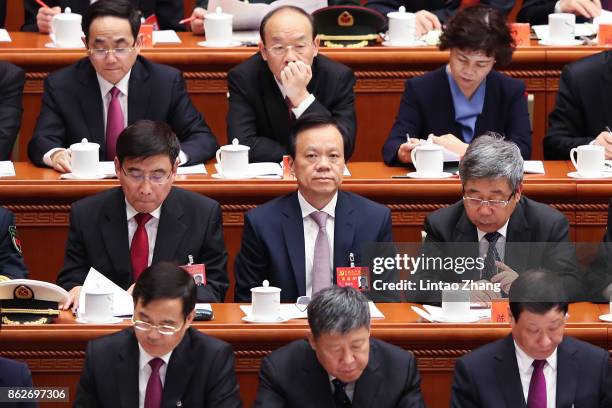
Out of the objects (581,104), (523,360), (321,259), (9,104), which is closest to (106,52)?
(9,104)

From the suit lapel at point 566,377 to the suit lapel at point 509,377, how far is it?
0.09m

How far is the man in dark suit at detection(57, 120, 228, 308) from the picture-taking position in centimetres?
383

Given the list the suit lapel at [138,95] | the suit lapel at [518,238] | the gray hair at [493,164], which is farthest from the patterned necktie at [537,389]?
the suit lapel at [138,95]

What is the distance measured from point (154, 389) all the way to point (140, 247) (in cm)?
61

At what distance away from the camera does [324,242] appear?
12.7 feet

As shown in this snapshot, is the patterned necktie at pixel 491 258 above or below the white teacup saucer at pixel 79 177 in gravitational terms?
below

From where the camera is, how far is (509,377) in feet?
11.0

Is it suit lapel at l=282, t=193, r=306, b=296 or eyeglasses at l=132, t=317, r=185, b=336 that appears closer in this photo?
eyeglasses at l=132, t=317, r=185, b=336

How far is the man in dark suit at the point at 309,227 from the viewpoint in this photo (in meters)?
3.85

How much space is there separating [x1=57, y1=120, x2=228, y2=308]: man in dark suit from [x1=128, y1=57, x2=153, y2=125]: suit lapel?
577 mm

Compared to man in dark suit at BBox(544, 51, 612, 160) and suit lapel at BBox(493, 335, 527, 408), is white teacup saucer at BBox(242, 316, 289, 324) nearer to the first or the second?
suit lapel at BBox(493, 335, 527, 408)

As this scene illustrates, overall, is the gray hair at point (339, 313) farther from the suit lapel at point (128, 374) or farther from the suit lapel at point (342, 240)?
the suit lapel at point (342, 240)

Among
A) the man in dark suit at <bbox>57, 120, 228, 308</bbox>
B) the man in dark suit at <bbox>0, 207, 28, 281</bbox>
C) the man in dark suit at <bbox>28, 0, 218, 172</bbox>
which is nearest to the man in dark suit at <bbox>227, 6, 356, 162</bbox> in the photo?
the man in dark suit at <bbox>28, 0, 218, 172</bbox>

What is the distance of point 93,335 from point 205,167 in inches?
35.9
